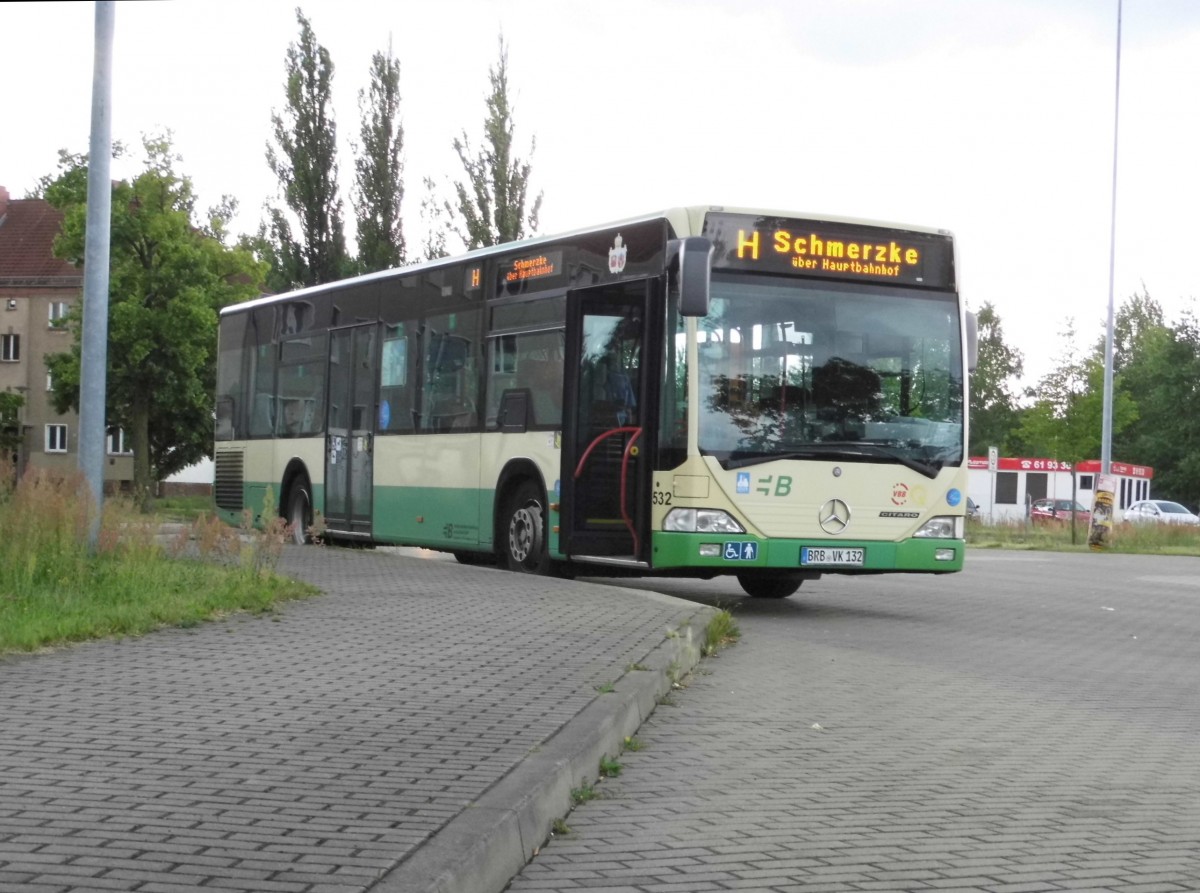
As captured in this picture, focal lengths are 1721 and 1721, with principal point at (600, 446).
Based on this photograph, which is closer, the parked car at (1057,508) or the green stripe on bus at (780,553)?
the green stripe on bus at (780,553)

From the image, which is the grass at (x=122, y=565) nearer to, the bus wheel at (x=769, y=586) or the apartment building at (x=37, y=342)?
the bus wheel at (x=769, y=586)

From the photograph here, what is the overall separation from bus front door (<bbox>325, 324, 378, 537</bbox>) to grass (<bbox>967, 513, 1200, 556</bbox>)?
60.4 ft

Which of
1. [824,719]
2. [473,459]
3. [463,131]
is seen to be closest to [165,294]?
[463,131]

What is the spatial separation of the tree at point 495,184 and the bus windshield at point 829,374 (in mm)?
39783

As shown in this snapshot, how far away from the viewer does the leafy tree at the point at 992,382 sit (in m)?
109

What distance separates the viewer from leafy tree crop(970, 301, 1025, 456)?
109m

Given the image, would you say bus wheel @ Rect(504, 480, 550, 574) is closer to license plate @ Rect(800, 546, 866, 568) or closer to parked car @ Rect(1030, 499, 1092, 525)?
license plate @ Rect(800, 546, 866, 568)

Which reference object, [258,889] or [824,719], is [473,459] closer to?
[824,719]

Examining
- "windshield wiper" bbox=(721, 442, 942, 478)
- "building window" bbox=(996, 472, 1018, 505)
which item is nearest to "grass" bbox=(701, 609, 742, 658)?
"windshield wiper" bbox=(721, 442, 942, 478)

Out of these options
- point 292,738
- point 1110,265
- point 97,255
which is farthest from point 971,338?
point 1110,265

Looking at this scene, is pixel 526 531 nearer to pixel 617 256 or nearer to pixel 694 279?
pixel 617 256

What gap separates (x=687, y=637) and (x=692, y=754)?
10.1 ft

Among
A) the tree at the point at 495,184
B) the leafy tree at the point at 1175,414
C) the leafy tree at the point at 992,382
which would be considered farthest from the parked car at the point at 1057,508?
the leafy tree at the point at 992,382

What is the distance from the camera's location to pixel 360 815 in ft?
17.6
